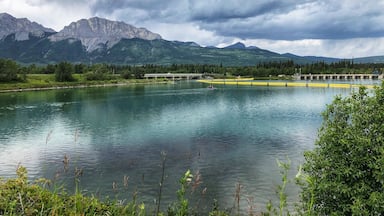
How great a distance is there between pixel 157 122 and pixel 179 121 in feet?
12.4

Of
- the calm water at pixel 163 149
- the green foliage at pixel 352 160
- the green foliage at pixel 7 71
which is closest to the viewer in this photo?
the green foliage at pixel 352 160

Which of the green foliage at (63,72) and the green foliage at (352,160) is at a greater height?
the green foliage at (63,72)

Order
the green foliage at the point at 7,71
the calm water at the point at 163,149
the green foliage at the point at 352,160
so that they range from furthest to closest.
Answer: the green foliage at the point at 7,71 → the calm water at the point at 163,149 → the green foliage at the point at 352,160

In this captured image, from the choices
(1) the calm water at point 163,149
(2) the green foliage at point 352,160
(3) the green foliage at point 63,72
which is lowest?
(1) the calm water at point 163,149

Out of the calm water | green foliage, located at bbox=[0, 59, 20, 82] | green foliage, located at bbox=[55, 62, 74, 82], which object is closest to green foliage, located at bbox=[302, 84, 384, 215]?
the calm water

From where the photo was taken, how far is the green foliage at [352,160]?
9.81 meters

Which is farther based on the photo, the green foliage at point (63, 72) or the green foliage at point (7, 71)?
the green foliage at point (63, 72)

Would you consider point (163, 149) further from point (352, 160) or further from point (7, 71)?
point (7, 71)

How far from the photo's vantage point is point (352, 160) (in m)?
10.3

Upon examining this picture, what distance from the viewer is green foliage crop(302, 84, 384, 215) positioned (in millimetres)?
9815

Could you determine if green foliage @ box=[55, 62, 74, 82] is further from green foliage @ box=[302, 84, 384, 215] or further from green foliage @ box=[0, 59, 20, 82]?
green foliage @ box=[302, 84, 384, 215]

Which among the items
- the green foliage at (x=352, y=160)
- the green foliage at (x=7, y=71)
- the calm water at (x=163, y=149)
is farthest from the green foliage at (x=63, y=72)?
Result: the green foliage at (x=352, y=160)

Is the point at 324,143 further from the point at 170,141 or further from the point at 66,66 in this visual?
the point at 66,66

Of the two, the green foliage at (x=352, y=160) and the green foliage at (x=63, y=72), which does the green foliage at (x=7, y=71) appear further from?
the green foliage at (x=352, y=160)
